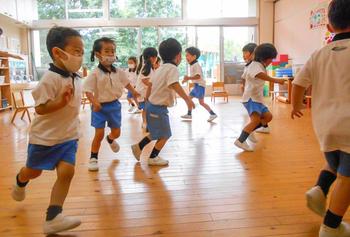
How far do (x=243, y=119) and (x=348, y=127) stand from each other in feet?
13.8

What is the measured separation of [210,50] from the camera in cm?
1103

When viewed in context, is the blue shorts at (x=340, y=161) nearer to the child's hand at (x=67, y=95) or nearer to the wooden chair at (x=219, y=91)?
the child's hand at (x=67, y=95)

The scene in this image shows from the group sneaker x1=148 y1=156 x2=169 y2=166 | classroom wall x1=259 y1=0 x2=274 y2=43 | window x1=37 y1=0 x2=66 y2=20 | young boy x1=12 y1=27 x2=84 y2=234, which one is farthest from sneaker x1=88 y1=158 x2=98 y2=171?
classroom wall x1=259 y1=0 x2=274 y2=43

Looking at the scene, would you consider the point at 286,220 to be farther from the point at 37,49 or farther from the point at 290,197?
the point at 37,49

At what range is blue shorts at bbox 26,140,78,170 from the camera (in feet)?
5.64

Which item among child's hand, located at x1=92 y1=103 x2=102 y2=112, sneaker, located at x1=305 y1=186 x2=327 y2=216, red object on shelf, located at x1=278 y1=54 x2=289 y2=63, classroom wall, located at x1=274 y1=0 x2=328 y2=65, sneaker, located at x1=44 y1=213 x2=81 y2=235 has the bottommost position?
sneaker, located at x1=44 y1=213 x2=81 y2=235

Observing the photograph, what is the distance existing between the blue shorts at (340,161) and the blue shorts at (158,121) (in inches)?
60.2

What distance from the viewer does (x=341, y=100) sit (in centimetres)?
146

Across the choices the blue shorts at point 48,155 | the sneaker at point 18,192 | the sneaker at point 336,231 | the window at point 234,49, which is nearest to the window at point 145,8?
the window at point 234,49

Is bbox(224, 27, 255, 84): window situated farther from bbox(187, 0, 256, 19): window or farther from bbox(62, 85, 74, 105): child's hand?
bbox(62, 85, 74, 105): child's hand

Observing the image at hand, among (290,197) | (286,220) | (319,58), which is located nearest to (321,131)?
(319,58)

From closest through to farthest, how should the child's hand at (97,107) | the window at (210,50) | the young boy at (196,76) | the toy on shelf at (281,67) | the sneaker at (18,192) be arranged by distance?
the sneaker at (18,192), the child's hand at (97,107), the young boy at (196,76), the toy on shelf at (281,67), the window at (210,50)

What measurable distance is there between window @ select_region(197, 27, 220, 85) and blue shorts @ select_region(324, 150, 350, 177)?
30.5ft

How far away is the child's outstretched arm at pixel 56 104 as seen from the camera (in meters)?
1.61
